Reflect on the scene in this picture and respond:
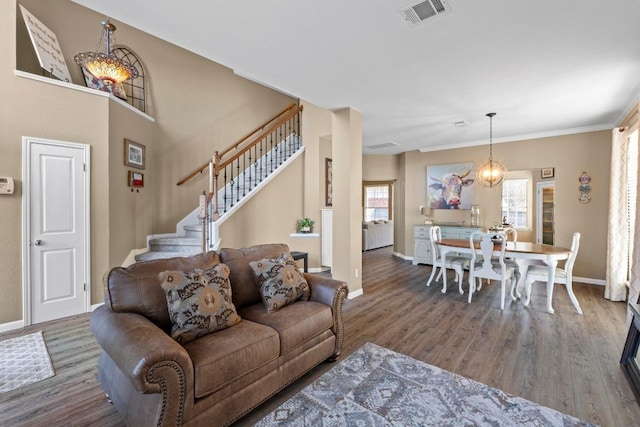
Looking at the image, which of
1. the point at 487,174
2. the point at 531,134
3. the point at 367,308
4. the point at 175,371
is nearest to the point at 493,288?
the point at 487,174

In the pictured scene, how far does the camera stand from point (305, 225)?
596 centimetres

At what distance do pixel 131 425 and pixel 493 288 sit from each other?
5.18m

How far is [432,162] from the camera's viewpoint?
23.2 feet

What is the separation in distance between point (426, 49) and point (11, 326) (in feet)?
17.0

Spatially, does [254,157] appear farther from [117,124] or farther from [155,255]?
[155,255]

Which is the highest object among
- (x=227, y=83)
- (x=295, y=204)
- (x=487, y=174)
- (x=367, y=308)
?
(x=227, y=83)

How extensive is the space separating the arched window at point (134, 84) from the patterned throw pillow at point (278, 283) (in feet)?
13.8

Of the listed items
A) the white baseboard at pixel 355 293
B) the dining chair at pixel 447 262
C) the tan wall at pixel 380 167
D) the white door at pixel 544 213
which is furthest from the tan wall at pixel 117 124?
the white door at pixel 544 213

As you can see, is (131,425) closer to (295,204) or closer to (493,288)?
(295,204)

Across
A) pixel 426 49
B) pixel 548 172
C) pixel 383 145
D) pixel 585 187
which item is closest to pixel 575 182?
pixel 585 187

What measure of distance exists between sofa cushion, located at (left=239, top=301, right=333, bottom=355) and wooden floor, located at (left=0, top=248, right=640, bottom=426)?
1.22 ft

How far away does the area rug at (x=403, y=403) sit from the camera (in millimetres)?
1838

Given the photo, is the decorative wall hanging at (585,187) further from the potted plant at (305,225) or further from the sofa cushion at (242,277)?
the sofa cushion at (242,277)

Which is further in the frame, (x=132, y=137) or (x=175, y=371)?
(x=132, y=137)
